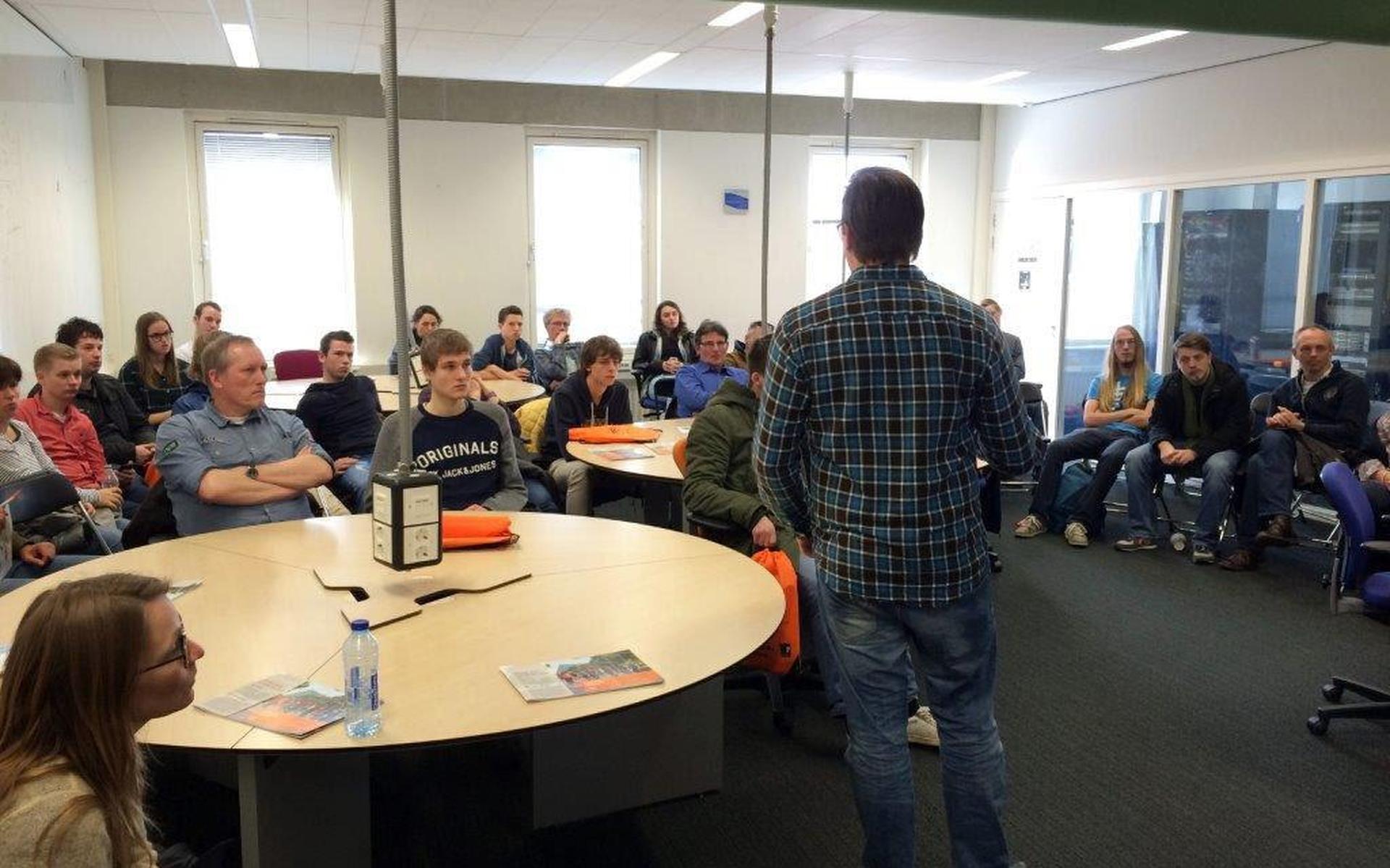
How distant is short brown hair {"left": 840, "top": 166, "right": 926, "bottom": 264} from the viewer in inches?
82.3

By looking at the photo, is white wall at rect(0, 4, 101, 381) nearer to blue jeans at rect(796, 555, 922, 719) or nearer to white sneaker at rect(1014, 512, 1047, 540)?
blue jeans at rect(796, 555, 922, 719)

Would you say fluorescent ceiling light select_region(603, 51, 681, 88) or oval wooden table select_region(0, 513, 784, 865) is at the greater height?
fluorescent ceiling light select_region(603, 51, 681, 88)

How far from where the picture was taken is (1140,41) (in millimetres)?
6641

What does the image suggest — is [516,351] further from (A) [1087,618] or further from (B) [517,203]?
(A) [1087,618]

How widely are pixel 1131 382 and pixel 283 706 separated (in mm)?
5811

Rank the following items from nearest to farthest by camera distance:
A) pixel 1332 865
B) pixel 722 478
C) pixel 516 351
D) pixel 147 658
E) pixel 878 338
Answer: pixel 147 658, pixel 878 338, pixel 1332 865, pixel 722 478, pixel 516 351

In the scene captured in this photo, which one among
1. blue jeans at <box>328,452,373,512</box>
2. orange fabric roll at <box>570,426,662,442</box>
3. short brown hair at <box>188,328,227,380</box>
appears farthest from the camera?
blue jeans at <box>328,452,373,512</box>

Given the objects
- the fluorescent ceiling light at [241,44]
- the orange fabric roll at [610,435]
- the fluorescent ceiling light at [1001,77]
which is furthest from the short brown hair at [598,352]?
the fluorescent ceiling light at [1001,77]

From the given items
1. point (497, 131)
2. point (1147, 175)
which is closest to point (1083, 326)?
point (1147, 175)

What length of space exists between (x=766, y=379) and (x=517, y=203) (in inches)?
293

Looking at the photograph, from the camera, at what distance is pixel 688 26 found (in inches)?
252

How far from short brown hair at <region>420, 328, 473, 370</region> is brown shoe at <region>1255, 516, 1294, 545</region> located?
421 cm

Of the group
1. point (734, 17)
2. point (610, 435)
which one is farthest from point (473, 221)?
point (610, 435)

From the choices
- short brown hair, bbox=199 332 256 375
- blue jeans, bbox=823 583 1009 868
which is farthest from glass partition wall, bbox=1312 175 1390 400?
short brown hair, bbox=199 332 256 375
